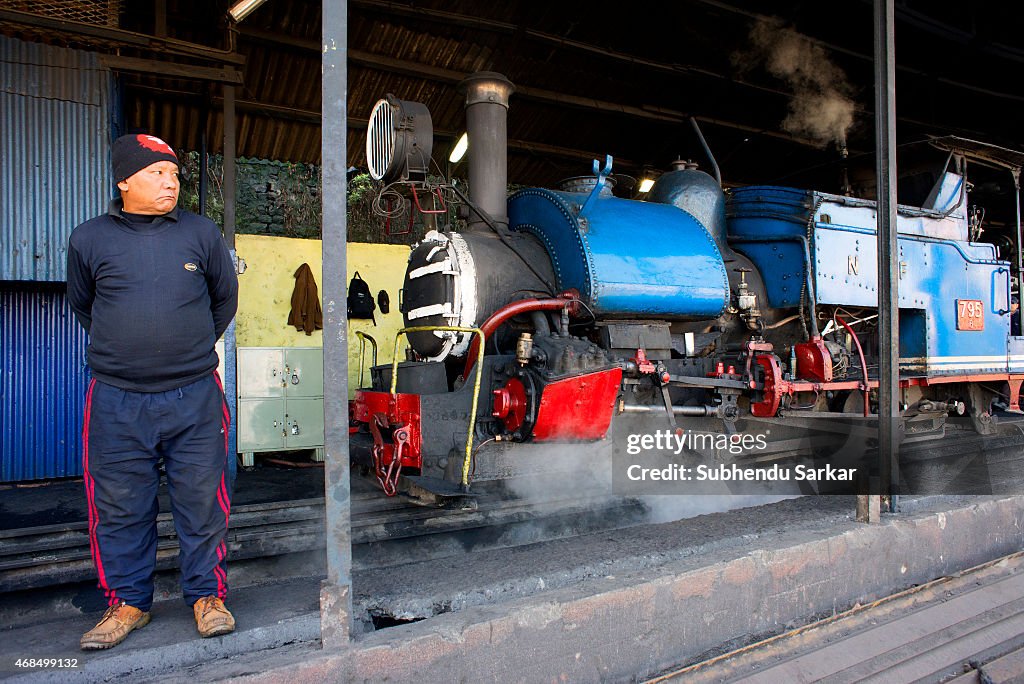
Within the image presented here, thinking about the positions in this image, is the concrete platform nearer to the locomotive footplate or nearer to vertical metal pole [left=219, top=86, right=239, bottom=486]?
the locomotive footplate

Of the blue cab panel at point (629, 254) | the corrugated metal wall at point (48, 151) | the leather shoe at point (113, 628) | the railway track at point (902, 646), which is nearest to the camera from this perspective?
the leather shoe at point (113, 628)

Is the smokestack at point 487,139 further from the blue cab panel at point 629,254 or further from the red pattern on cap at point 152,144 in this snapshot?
the red pattern on cap at point 152,144

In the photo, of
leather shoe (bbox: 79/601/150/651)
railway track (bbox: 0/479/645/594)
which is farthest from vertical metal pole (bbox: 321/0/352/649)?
railway track (bbox: 0/479/645/594)

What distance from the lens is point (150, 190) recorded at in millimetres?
2143

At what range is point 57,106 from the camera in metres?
5.30

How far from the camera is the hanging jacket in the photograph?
24.3ft

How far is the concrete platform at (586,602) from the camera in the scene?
6.95 feet

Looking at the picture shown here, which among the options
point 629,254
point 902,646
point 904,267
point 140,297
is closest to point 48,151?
point 140,297

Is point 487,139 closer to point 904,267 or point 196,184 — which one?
point 904,267

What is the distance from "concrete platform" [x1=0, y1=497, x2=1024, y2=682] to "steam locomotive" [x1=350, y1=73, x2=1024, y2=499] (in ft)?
2.21

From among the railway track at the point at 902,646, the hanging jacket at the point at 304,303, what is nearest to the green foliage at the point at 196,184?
the hanging jacket at the point at 304,303

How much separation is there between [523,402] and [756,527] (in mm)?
1409

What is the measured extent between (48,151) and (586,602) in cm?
531

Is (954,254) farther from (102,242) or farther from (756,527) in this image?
(102,242)
